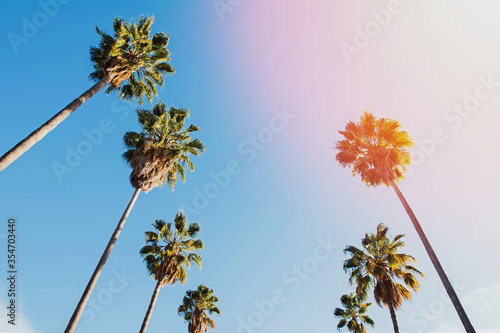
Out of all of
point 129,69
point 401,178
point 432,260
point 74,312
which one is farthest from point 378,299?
point 129,69

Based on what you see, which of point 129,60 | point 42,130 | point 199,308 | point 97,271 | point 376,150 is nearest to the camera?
point 42,130

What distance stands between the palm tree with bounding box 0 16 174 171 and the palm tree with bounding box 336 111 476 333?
1207cm

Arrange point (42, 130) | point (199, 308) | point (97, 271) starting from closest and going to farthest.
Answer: point (42, 130) → point (97, 271) → point (199, 308)

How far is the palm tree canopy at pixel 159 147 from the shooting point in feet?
43.3

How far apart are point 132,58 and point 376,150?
14730 millimetres

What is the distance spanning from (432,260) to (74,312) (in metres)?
13.9

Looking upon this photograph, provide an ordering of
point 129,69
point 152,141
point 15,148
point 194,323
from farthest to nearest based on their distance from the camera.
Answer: point 194,323 < point 152,141 < point 129,69 < point 15,148

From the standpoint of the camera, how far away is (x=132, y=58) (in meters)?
12.7

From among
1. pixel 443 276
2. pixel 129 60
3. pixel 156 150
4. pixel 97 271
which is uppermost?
pixel 129 60

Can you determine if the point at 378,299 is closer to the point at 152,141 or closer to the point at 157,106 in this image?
the point at 152,141

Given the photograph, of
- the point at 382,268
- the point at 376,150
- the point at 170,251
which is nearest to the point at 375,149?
the point at 376,150

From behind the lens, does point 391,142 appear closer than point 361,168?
Yes

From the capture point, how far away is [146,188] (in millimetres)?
13258

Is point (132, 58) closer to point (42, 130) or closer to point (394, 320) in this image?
point (42, 130)
